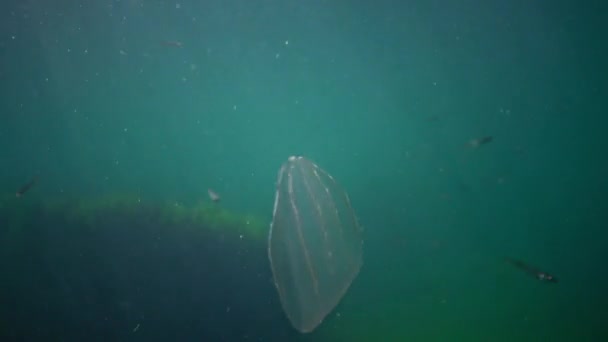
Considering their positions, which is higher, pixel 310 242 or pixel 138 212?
pixel 310 242

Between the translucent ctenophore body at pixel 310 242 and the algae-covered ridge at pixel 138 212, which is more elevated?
the translucent ctenophore body at pixel 310 242

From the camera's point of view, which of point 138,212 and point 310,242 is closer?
point 310,242

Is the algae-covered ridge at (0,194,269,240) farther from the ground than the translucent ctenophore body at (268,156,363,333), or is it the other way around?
the translucent ctenophore body at (268,156,363,333)

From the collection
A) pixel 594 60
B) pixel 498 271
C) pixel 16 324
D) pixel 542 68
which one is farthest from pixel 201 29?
pixel 594 60

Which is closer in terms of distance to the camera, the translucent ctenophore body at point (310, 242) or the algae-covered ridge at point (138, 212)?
the translucent ctenophore body at point (310, 242)
